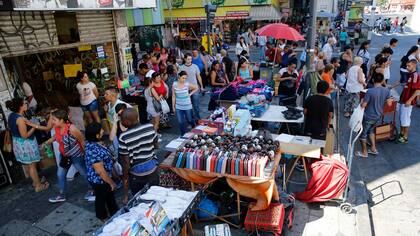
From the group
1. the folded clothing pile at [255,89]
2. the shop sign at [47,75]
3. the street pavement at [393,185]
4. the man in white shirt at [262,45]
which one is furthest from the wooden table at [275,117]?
the man in white shirt at [262,45]

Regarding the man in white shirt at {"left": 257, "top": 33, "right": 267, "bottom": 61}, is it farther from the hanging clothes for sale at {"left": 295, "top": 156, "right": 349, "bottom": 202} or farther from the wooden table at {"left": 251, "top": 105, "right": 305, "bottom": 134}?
the hanging clothes for sale at {"left": 295, "top": 156, "right": 349, "bottom": 202}

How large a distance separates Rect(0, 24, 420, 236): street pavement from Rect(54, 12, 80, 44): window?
3.40 metres

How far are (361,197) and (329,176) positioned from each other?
1.01 m

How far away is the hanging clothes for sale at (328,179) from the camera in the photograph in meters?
4.89

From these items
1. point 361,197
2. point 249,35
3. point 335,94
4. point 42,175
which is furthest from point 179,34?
point 361,197

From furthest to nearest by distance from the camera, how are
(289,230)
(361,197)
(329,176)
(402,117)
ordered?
(402,117)
(361,197)
(329,176)
(289,230)

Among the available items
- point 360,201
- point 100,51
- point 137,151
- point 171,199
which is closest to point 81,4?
point 100,51

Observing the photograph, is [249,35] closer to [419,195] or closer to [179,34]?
[179,34]

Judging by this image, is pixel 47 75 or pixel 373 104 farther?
pixel 47 75

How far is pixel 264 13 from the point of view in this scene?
2434 cm

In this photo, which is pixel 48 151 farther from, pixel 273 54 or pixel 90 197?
pixel 273 54

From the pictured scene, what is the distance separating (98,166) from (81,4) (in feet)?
14.1

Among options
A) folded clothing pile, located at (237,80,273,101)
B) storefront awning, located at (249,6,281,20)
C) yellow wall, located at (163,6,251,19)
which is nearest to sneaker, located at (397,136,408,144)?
folded clothing pile, located at (237,80,273,101)

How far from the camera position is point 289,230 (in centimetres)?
459
